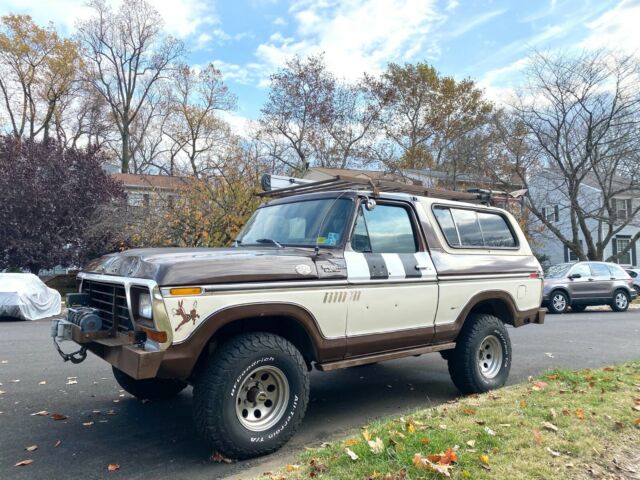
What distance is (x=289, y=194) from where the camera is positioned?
5484mm

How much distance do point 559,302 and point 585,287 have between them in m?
1.10

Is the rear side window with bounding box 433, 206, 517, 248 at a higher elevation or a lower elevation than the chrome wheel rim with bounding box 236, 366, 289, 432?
higher

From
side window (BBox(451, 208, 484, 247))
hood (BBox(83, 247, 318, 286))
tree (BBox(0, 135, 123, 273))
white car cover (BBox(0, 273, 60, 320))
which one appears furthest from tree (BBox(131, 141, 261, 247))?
hood (BBox(83, 247, 318, 286))

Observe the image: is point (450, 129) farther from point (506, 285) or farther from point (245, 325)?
point (245, 325)

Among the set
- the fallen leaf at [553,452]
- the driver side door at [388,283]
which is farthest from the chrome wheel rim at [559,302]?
the fallen leaf at [553,452]

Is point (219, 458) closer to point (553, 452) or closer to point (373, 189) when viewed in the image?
point (553, 452)

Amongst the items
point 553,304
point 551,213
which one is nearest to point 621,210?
point 551,213

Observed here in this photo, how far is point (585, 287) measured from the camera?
1565 cm

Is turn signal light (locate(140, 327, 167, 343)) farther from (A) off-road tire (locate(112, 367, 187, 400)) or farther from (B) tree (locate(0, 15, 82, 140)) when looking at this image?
(B) tree (locate(0, 15, 82, 140))

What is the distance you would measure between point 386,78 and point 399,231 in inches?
1506

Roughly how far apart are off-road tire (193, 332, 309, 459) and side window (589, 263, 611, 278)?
15.3 meters

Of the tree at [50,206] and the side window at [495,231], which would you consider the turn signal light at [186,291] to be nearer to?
the side window at [495,231]

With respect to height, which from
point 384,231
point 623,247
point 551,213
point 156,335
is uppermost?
point 551,213

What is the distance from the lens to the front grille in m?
3.78
